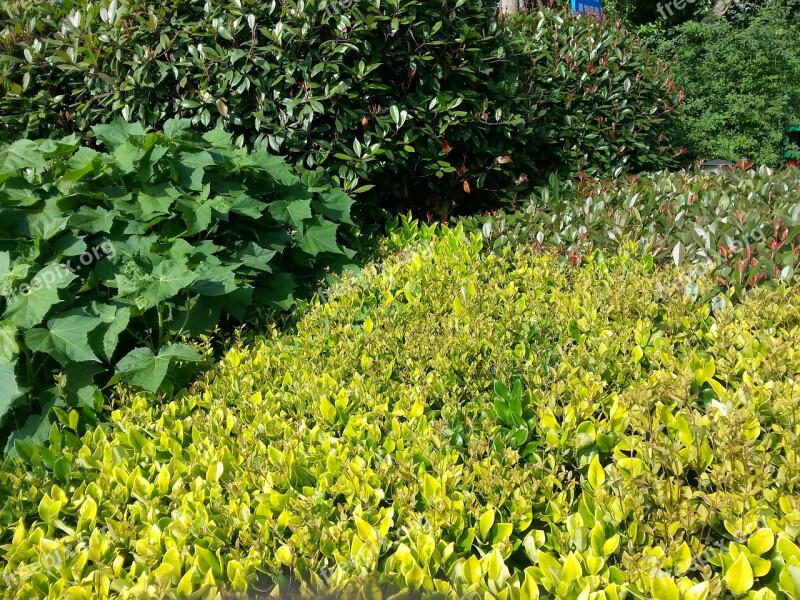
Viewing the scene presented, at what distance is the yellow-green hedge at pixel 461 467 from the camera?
4.95ft

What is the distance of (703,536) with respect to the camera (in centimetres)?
163

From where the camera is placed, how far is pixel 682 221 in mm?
3857

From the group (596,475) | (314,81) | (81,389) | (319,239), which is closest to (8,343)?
(81,389)

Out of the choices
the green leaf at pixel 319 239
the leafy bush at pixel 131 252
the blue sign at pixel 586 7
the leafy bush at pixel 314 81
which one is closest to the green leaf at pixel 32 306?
the leafy bush at pixel 131 252

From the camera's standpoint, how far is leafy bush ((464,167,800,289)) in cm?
322

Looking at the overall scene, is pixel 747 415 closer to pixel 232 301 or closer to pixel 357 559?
pixel 357 559

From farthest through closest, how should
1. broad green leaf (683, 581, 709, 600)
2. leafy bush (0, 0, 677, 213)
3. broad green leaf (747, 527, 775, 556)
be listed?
leafy bush (0, 0, 677, 213), broad green leaf (747, 527, 775, 556), broad green leaf (683, 581, 709, 600)

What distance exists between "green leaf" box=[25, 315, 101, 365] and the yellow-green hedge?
306 millimetres

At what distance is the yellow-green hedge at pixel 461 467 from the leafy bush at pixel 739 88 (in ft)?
30.9

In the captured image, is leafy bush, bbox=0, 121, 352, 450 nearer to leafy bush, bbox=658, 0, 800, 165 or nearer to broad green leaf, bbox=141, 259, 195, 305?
broad green leaf, bbox=141, 259, 195, 305

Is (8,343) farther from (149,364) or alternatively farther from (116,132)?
(116,132)

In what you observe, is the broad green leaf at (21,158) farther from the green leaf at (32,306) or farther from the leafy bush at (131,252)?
the green leaf at (32,306)

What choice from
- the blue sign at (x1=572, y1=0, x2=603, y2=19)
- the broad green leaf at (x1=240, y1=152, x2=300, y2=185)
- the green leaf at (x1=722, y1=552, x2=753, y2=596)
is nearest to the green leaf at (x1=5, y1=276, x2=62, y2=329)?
the broad green leaf at (x1=240, y1=152, x2=300, y2=185)

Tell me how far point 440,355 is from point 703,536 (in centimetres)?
106
